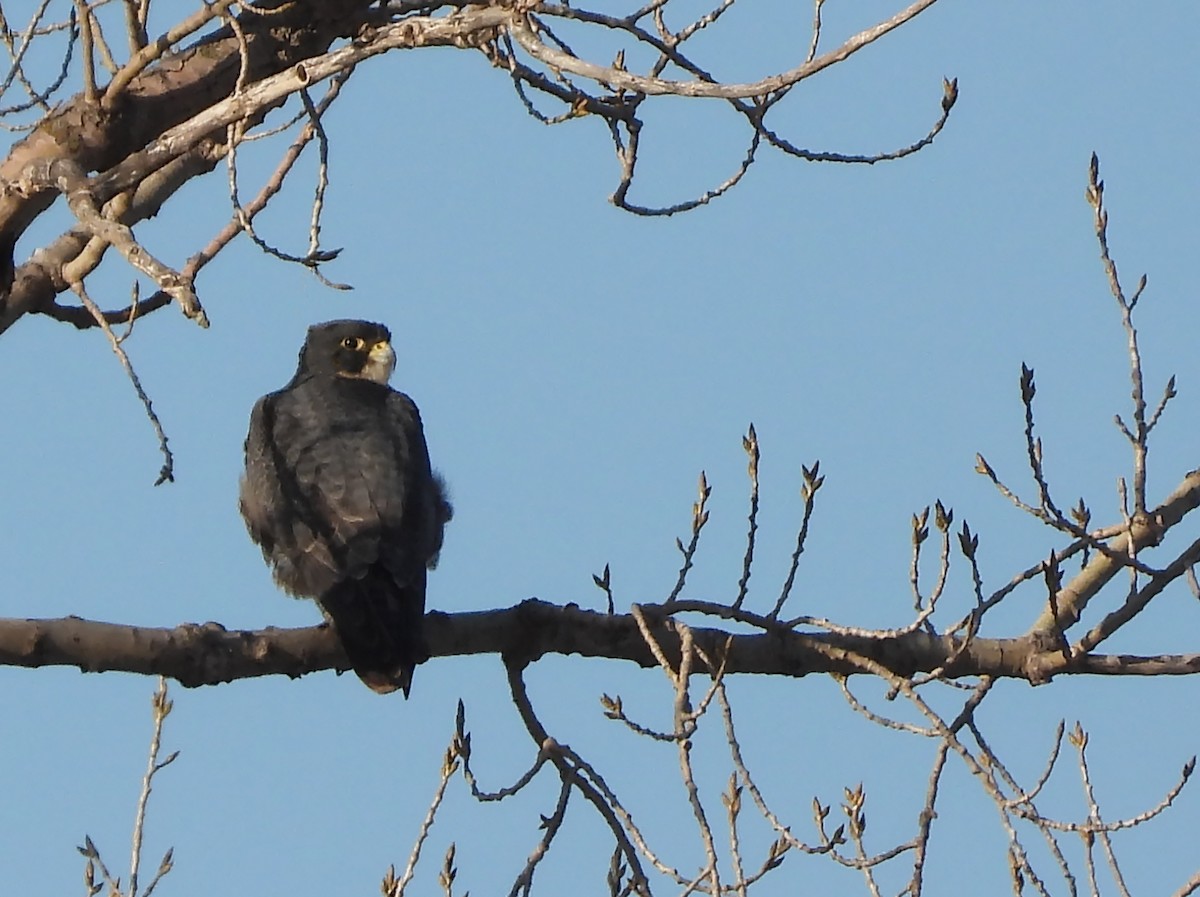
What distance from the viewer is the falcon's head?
23.7 feet

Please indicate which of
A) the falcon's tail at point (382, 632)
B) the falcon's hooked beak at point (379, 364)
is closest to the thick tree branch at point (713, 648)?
the falcon's tail at point (382, 632)

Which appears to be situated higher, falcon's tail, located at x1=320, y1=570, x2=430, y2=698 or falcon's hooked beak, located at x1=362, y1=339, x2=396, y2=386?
falcon's hooked beak, located at x1=362, y1=339, x2=396, y2=386

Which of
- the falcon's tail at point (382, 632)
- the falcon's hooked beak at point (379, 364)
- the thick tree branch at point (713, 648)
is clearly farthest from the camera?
the falcon's hooked beak at point (379, 364)

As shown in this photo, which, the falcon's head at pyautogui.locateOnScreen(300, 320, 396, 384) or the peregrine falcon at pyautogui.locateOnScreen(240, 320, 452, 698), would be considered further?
the falcon's head at pyautogui.locateOnScreen(300, 320, 396, 384)

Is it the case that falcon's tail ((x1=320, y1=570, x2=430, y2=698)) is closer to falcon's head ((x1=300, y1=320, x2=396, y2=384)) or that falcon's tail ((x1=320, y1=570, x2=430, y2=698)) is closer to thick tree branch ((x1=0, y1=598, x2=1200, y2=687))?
thick tree branch ((x1=0, y1=598, x2=1200, y2=687))

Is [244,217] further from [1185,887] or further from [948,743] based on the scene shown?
[1185,887]

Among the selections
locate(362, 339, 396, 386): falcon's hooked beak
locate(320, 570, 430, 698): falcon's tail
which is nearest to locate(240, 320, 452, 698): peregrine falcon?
locate(320, 570, 430, 698): falcon's tail

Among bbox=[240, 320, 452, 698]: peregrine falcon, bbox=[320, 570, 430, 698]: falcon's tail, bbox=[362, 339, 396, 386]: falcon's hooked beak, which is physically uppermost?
bbox=[362, 339, 396, 386]: falcon's hooked beak

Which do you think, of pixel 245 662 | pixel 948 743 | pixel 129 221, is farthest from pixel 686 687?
pixel 129 221

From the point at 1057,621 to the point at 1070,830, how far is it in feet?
1.96

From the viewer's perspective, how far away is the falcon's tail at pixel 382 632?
531 centimetres

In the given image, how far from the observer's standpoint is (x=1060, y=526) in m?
4.29

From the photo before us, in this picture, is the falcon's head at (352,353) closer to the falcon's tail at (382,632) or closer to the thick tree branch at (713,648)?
the falcon's tail at (382,632)

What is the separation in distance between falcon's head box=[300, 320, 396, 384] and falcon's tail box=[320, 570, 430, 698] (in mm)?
1810
